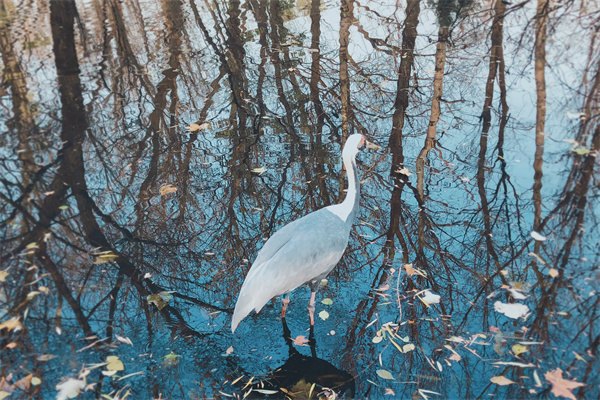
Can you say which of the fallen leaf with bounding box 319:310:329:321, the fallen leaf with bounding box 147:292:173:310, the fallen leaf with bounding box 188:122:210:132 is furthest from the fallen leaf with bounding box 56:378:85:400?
the fallen leaf with bounding box 188:122:210:132

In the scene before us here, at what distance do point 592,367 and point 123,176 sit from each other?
451 centimetres

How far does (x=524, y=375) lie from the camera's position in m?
3.09

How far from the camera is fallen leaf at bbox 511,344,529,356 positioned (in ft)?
10.5

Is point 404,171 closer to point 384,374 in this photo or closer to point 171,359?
point 384,374

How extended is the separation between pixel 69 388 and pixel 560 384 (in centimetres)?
291

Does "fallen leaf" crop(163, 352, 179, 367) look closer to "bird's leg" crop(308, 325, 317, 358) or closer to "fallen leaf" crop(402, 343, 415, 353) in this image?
"bird's leg" crop(308, 325, 317, 358)

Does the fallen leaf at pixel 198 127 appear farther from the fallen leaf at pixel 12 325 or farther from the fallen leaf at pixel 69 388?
the fallen leaf at pixel 69 388

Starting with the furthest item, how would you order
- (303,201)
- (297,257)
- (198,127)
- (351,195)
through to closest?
1. (198,127)
2. (303,201)
3. (351,195)
4. (297,257)

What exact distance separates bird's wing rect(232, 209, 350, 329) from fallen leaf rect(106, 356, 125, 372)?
768 millimetres

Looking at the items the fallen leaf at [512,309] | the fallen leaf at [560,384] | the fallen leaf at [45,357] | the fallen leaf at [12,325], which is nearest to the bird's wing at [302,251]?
the fallen leaf at [512,309]

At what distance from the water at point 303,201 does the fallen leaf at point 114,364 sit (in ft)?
0.06

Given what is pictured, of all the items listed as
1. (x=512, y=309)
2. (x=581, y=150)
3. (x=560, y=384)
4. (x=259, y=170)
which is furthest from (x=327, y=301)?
(x=581, y=150)

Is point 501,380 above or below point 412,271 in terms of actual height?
below

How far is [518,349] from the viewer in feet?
10.6
